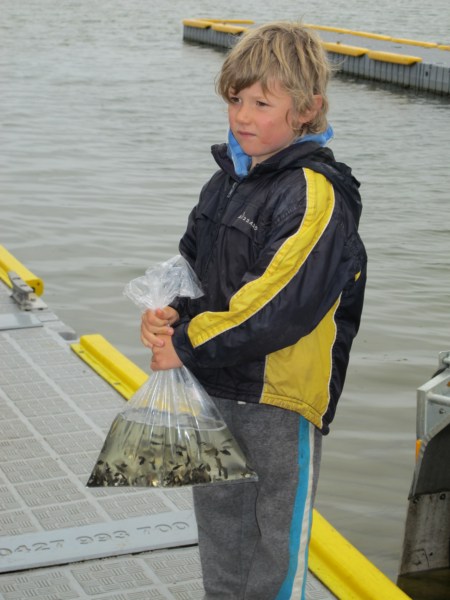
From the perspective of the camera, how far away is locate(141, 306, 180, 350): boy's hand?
2.63 metres

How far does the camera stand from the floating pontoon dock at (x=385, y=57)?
62.2 ft

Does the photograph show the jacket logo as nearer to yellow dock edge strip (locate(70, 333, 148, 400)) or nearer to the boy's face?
the boy's face

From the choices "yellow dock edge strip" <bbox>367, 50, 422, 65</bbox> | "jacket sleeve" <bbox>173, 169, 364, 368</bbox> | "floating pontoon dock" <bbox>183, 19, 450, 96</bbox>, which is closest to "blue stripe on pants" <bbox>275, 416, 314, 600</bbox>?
→ "jacket sleeve" <bbox>173, 169, 364, 368</bbox>

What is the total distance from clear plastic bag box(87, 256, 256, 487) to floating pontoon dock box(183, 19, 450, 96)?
15.0 meters

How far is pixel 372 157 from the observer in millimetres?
13555

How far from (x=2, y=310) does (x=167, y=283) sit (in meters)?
3.31

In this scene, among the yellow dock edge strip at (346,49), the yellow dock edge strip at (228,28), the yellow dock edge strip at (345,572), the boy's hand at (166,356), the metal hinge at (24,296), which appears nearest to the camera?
the boy's hand at (166,356)

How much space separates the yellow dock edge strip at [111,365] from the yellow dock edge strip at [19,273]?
86 centimetres

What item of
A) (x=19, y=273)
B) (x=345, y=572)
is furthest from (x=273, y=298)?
(x=19, y=273)

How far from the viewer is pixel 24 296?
5879mm

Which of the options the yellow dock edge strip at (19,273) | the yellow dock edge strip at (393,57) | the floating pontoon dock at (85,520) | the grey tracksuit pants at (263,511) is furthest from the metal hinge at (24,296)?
the yellow dock edge strip at (393,57)

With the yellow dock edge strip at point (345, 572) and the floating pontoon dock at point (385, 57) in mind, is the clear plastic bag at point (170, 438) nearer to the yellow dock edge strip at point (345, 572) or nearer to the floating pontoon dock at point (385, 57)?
the yellow dock edge strip at point (345, 572)

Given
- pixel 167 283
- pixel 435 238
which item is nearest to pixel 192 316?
pixel 167 283

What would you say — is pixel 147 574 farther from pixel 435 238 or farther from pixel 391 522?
pixel 435 238
